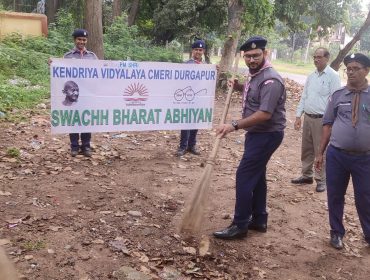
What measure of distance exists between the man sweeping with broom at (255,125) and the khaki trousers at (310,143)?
206 centimetres

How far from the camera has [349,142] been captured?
14.2ft

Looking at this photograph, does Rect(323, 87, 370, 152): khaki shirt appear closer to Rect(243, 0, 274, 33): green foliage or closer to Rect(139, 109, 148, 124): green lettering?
Rect(139, 109, 148, 124): green lettering

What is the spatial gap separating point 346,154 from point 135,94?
11.6 feet

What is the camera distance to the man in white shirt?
614 cm

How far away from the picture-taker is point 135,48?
18906 millimetres

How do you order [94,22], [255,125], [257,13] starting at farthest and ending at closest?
1. [257,13]
2. [94,22]
3. [255,125]

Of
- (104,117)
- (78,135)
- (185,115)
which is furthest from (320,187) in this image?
(78,135)

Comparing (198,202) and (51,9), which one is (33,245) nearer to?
(198,202)

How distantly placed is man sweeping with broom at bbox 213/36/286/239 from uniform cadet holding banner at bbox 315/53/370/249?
24.0 inches

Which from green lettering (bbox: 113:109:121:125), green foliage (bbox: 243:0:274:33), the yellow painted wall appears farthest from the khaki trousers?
the yellow painted wall

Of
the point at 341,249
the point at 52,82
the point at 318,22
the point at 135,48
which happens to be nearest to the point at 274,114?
the point at 341,249

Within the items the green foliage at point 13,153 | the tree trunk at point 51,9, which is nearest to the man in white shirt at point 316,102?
the green foliage at point 13,153

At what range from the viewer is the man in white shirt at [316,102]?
6141 mm

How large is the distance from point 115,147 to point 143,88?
4.22 ft
